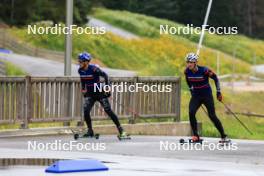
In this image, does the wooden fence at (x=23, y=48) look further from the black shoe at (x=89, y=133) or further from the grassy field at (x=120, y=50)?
the black shoe at (x=89, y=133)

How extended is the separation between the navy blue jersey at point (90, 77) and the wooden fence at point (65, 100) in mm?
1394

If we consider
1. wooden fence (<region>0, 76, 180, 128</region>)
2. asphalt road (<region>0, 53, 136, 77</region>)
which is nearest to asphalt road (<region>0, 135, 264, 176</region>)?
wooden fence (<region>0, 76, 180, 128</region>)

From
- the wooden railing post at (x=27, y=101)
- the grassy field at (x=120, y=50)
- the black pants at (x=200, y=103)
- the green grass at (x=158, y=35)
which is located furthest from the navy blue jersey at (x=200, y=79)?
the green grass at (x=158, y=35)

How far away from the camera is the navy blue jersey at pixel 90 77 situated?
17.5 meters

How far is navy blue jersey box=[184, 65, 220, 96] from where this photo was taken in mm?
16609

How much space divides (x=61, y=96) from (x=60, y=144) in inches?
98.8

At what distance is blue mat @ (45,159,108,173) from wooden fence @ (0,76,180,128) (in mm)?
5729

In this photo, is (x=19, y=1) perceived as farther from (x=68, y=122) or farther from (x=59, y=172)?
(x=59, y=172)

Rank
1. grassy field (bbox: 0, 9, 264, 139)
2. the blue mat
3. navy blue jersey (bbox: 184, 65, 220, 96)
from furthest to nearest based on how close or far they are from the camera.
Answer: grassy field (bbox: 0, 9, 264, 139), navy blue jersey (bbox: 184, 65, 220, 96), the blue mat

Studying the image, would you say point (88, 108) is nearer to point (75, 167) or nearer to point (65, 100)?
point (65, 100)

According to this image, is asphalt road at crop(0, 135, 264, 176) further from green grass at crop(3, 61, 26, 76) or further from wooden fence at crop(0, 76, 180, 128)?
green grass at crop(3, 61, 26, 76)

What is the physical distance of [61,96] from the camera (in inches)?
757

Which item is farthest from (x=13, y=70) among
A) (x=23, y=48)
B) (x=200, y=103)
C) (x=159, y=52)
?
(x=200, y=103)

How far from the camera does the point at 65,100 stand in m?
19.3
